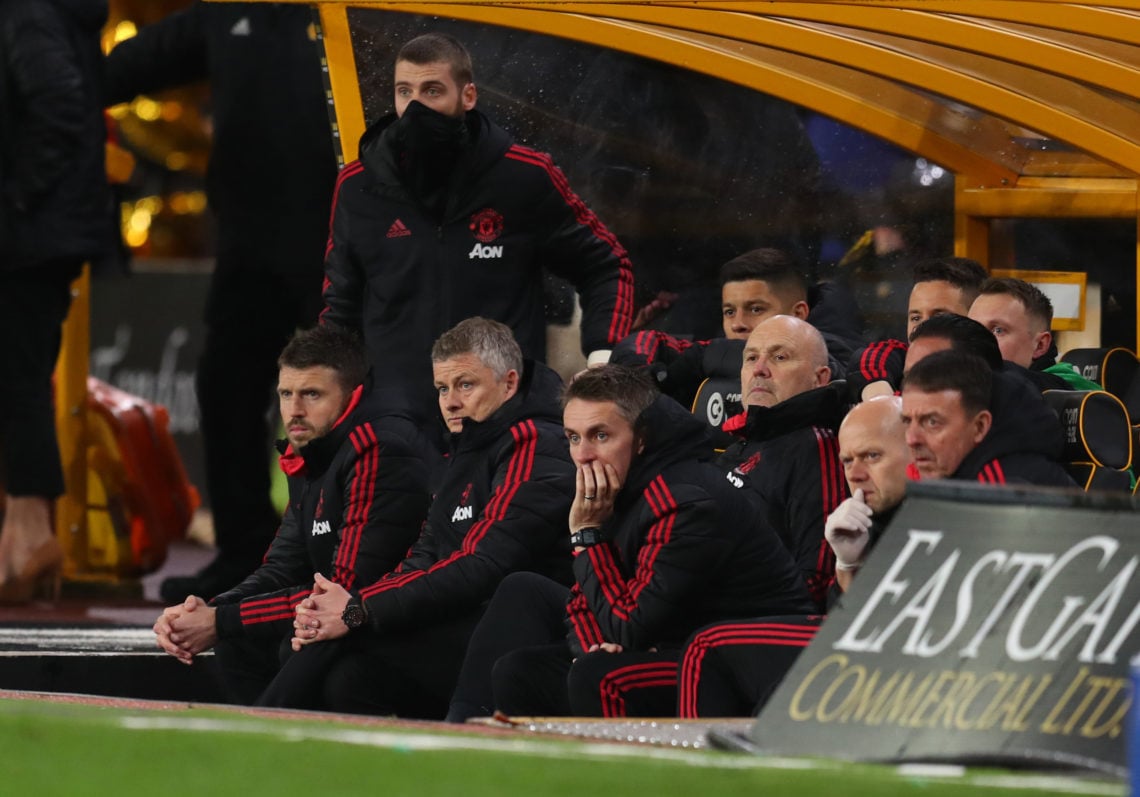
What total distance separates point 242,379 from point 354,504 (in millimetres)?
2784

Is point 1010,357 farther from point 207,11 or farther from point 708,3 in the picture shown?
point 207,11

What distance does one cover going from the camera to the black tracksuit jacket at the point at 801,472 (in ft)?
19.3

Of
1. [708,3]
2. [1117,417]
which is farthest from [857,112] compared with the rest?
[1117,417]

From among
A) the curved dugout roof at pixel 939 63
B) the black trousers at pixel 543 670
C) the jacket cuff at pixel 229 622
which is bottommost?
the jacket cuff at pixel 229 622

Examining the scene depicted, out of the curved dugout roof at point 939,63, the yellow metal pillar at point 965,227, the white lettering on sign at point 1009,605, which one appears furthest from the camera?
the yellow metal pillar at point 965,227

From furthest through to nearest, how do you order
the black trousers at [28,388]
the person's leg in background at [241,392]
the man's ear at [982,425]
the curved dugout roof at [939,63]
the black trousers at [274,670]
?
the person's leg in background at [241,392] → the black trousers at [28,388] → the curved dugout roof at [939,63] → the black trousers at [274,670] → the man's ear at [982,425]

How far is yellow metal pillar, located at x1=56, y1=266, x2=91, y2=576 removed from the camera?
9.99 m

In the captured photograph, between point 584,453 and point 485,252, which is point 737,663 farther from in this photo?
point 485,252

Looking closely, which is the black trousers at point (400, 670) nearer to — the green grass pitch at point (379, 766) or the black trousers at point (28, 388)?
the green grass pitch at point (379, 766)

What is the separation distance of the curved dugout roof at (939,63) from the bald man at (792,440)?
55.0 inches

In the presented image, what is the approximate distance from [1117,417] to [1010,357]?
1.66 ft

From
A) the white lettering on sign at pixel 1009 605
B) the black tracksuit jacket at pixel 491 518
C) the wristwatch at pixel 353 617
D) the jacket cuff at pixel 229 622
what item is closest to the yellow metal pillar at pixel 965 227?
the black tracksuit jacket at pixel 491 518

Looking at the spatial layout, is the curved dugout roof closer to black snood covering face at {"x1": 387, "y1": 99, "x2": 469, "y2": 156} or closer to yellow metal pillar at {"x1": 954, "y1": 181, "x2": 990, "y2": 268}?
yellow metal pillar at {"x1": 954, "y1": 181, "x2": 990, "y2": 268}

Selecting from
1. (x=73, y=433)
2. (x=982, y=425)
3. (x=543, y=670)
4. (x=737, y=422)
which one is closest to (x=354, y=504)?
(x=543, y=670)
